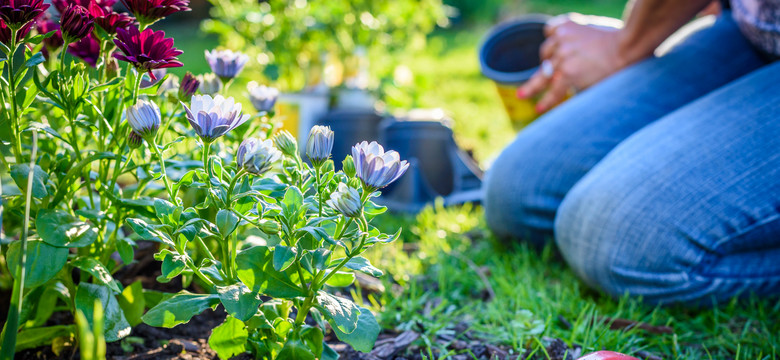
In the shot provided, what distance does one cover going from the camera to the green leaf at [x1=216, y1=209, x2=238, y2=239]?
0.65 metres

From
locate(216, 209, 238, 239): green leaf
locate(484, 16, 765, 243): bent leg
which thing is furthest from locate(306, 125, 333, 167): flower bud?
locate(484, 16, 765, 243): bent leg

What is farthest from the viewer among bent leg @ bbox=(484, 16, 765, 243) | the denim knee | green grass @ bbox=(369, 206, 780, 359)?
bent leg @ bbox=(484, 16, 765, 243)

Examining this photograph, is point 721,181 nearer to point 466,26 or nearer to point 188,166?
point 188,166

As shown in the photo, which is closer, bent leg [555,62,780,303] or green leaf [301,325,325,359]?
green leaf [301,325,325,359]

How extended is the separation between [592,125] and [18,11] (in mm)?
1239

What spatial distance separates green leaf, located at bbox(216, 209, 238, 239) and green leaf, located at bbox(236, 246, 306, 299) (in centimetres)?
8

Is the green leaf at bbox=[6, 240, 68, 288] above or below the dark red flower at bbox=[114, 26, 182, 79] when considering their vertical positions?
below

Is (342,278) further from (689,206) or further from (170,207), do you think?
(689,206)

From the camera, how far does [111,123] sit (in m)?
0.85

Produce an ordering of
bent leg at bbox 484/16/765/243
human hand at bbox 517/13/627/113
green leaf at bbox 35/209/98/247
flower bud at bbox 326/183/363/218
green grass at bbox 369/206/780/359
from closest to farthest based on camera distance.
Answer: flower bud at bbox 326/183/363/218, green leaf at bbox 35/209/98/247, green grass at bbox 369/206/780/359, bent leg at bbox 484/16/765/243, human hand at bbox 517/13/627/113

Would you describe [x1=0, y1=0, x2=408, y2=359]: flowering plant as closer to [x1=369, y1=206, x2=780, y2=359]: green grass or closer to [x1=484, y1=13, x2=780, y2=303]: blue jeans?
[x1=369, y1=206, x2=780, y2=359]: green grass

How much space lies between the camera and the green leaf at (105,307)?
751mm

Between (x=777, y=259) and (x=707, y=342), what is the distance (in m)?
0.22

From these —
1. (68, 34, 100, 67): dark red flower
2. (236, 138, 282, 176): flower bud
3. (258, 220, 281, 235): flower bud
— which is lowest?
(258, 220, 281, 235): flower bud
